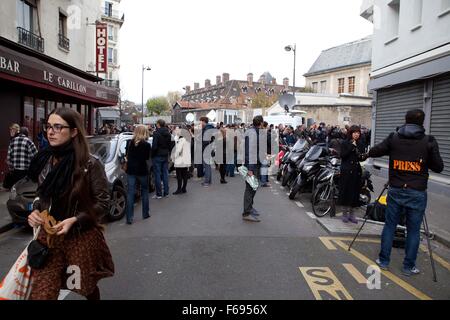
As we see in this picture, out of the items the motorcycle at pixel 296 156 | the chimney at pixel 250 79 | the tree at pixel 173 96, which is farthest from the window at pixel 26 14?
the tree at pixel 173 96

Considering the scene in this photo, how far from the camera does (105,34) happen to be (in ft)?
64.5

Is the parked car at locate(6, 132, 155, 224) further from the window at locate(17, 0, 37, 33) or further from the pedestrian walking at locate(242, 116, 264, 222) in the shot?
the window at locate(17, 0, 37, 33)

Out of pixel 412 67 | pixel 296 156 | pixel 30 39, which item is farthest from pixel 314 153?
pixel 30 39

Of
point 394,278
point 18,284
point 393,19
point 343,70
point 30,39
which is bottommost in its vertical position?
point 394,278

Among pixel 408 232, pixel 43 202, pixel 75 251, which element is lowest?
pixel 408 232

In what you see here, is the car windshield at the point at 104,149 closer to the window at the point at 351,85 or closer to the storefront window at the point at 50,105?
the storefront window at the point at 50,105

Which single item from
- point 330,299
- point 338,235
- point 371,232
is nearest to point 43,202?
point 330,299

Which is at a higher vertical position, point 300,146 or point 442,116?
point 442,116

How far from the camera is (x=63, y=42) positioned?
16625 mm

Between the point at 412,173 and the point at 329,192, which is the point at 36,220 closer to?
the point at 412,173

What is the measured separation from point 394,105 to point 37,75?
11690 millimetres
